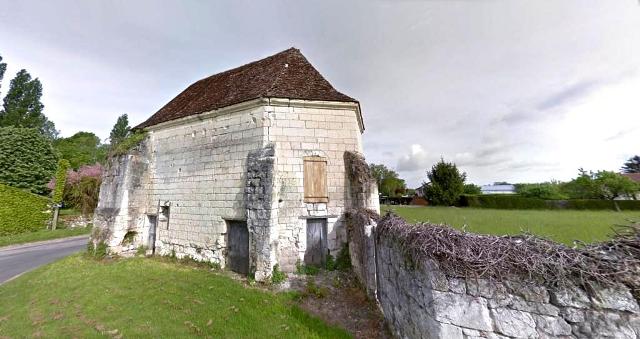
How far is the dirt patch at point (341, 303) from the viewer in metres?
4.93

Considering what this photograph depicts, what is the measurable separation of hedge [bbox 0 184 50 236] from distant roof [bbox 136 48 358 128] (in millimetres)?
13222

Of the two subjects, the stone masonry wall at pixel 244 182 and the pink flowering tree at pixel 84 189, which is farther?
the pink flowering tree at pixel 84 189

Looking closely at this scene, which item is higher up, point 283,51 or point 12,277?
point 283,51

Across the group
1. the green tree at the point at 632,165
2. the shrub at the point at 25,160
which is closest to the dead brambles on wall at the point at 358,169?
the shrub at the point at 25,160

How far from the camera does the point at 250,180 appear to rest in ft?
23.9

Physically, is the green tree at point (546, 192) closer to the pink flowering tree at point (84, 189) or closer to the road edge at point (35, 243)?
the road edge at point (35, 243)

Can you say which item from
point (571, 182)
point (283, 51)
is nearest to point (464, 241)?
point (283, 51)

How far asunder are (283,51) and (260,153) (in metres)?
5.84

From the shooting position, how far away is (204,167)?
29.2 ft

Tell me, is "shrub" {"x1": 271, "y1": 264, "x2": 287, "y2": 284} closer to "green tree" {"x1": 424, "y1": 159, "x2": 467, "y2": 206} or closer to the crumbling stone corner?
the crumbling stone corner

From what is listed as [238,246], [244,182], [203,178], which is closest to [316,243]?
[238,246]

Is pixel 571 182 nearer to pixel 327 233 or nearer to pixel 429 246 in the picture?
pixel 327 233

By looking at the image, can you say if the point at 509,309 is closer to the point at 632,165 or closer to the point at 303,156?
the point at 303,156

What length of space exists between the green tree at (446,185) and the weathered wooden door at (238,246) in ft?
89.1
